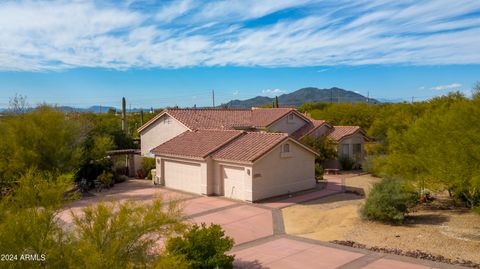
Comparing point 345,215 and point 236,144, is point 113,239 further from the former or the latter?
point 236,144

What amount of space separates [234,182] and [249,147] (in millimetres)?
2229

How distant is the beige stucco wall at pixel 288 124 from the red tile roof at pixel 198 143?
847 cm

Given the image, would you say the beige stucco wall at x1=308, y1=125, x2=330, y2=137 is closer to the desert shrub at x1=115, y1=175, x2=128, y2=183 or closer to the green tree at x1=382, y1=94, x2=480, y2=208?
the green tree at x1=382, y1=94, x2=480, y2=208

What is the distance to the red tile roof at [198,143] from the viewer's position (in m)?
25.5

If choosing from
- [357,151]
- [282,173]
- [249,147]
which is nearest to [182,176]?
[249,147]

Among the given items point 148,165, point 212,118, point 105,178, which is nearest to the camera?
point 105,178

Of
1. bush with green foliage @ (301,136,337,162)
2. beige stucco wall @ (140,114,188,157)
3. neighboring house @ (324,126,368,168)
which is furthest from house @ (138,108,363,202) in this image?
neighboring house @ (324,126,368,168)

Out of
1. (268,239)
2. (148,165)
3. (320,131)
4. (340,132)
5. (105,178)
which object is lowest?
(268,239)

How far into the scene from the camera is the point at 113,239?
7602 millimetres

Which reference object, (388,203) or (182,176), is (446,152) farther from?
(182,176)

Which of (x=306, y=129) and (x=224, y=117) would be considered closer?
(x=224, y=117)

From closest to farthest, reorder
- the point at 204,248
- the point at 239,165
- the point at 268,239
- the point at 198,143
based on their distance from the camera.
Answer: the point at 204,248 < the point at 268,239 < the point at 239,165 < the point at 198,143

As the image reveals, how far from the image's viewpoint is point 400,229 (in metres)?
16.8

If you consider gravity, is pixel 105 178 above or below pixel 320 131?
below
